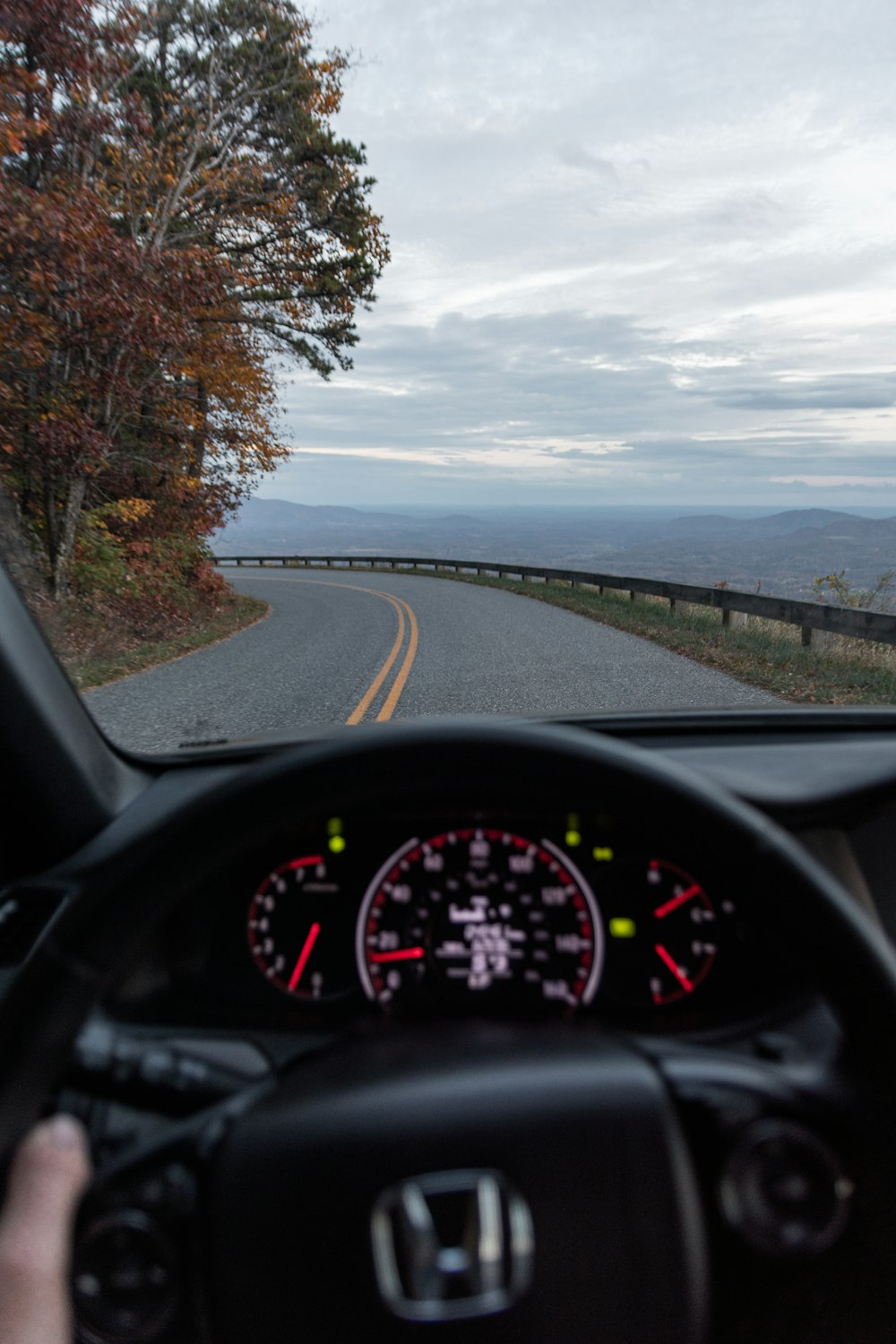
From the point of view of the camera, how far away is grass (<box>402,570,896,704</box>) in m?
9.80

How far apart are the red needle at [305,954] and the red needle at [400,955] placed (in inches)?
6.2

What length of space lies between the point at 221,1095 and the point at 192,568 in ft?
68.0

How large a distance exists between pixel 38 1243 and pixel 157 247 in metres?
17.2

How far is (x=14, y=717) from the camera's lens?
249 centimetres

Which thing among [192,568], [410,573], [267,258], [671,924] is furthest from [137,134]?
[410,573]

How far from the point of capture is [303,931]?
2139 millimetres

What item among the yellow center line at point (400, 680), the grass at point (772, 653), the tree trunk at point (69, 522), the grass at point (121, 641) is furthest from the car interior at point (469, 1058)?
the tree trunk at point (69, 522)

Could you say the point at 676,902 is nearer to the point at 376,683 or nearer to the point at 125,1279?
the point at 125,1279

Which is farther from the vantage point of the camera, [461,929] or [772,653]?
[772,653]

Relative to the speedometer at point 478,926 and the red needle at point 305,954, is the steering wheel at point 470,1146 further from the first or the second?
the red needle at point 305,954

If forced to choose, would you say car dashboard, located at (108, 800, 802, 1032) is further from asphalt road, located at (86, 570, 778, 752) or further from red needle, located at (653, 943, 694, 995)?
asphalt road, located at (86, 570, 778, 752)

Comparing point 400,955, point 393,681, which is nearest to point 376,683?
point 393,681

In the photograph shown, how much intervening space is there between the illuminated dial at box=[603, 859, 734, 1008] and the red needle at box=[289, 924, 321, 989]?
63 centimetres

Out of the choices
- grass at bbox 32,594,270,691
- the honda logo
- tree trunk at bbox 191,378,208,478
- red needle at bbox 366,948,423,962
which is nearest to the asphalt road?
grass at bbox 32,594,270,691
